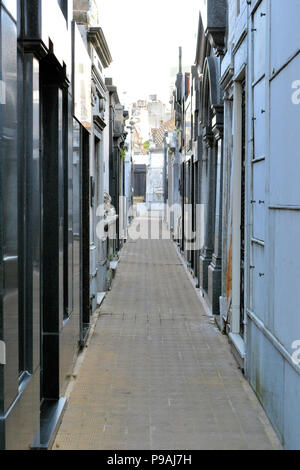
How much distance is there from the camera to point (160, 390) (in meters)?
5.96

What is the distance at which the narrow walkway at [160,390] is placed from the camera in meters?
4.74

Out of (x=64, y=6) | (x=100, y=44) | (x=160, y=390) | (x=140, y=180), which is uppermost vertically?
(x=100, y=44)

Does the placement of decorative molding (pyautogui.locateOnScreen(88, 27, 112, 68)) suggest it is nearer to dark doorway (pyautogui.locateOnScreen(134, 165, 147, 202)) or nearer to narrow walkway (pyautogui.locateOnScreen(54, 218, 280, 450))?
narrow walkway (pyautogui.locateOnScreen(54, 218, 280, 450))

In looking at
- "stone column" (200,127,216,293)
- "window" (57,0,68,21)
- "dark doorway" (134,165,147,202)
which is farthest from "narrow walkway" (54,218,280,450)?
"dark doorway" (134,165,147,202)

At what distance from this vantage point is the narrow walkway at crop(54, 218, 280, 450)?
4.74 meters

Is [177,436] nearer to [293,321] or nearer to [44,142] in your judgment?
[293,321]

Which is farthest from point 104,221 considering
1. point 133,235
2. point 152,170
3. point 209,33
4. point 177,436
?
point 152,170

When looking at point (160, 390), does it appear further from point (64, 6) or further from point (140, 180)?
point (140, 180)

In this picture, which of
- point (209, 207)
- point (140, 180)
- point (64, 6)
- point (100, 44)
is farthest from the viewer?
point (140, 180)

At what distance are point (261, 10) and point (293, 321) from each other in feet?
9.46

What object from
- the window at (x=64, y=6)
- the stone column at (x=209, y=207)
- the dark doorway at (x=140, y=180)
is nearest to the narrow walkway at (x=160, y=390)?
the stone column at (x=209, y=207)

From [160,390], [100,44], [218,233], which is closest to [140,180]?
[100,44]

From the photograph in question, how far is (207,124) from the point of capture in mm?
11203
